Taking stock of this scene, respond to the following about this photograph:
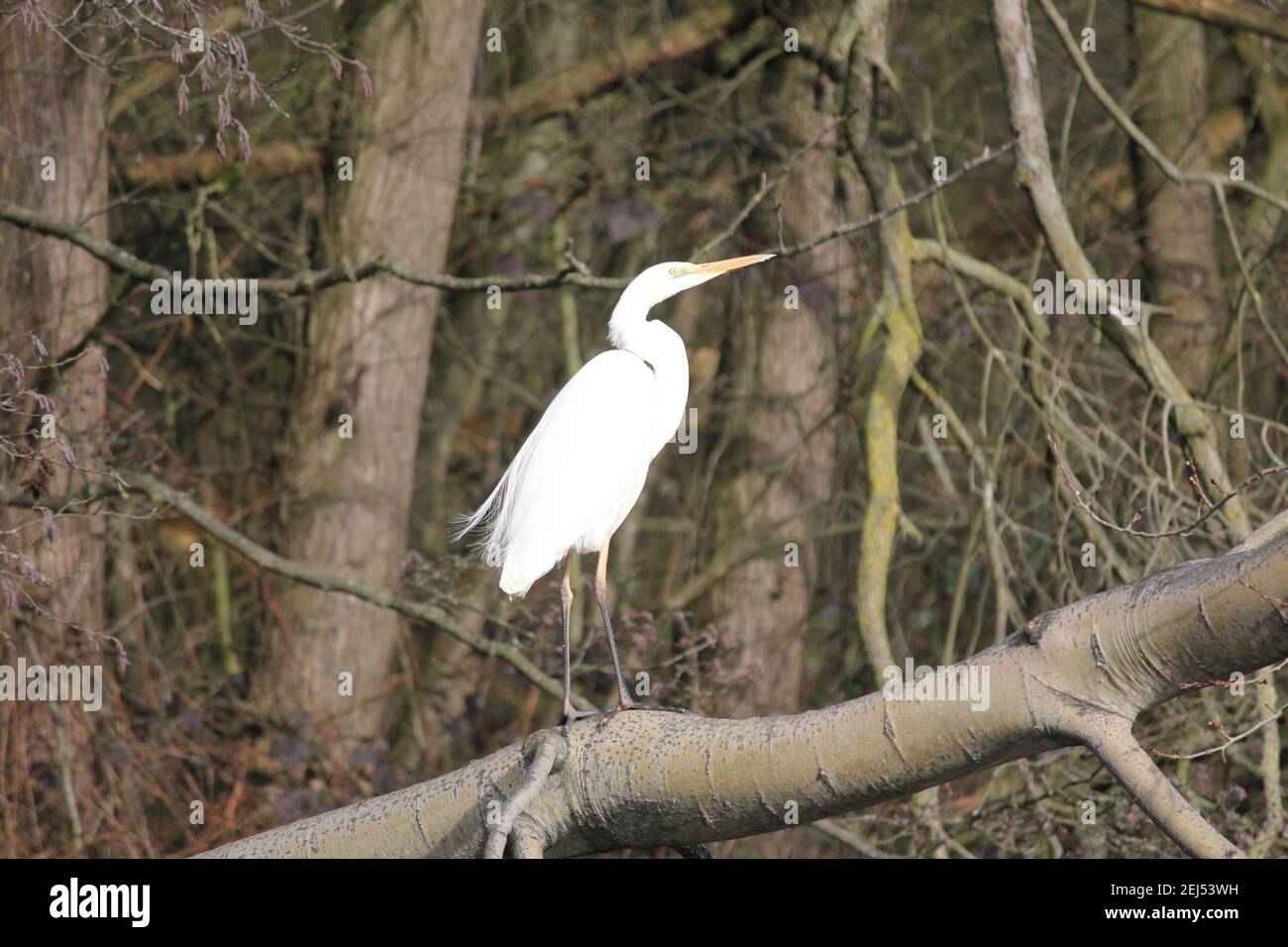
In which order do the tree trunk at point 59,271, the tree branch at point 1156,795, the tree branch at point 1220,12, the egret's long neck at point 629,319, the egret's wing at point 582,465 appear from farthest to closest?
the tree branch at point 1220,12 < the tree trunk at point 59,271 < the egret's long neck at point 629,319 < the egret's wing at point 582,465 < the tree branch at point 1156,795

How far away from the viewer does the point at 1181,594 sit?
2.24 meters

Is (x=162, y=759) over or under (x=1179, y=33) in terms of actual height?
under

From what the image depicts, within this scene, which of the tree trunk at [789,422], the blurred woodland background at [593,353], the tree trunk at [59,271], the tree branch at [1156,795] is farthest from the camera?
the tree trunk at [789,422]

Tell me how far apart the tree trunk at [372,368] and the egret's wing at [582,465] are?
6.92ft

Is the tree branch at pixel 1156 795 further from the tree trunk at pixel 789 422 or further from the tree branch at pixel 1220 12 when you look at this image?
the tree branch at pixel 1220 12

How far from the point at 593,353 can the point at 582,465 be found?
3688mm

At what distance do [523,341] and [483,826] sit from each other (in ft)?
16.5

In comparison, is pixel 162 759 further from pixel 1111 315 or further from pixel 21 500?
pixel 1111 315

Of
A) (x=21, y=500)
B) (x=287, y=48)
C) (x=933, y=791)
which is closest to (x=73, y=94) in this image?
(x=287, y=48)

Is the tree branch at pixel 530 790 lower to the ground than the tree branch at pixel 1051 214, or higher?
lower

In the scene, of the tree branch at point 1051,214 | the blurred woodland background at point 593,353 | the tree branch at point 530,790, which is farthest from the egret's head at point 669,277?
the tree branch at point 530,790

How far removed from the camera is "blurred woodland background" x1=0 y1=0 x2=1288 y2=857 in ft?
15.6

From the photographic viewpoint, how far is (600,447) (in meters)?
3.89

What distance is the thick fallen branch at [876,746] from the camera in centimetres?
223
